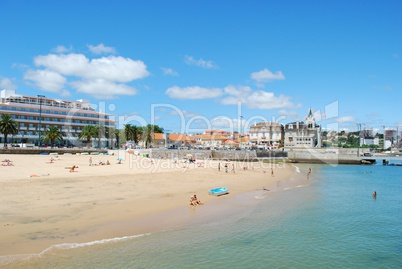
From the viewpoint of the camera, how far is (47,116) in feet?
283

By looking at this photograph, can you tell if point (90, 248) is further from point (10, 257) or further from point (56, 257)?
point (10, 257)

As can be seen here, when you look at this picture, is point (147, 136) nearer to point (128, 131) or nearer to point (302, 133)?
point (128, 131)

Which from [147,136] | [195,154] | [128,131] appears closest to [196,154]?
[195,154]

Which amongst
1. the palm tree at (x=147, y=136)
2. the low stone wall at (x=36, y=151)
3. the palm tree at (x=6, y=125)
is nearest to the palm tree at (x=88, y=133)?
the low stone wall at (x=36, y=151)

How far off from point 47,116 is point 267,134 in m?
86.8

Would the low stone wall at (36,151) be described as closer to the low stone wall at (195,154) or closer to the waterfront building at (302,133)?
the low stone wall at (195,154)

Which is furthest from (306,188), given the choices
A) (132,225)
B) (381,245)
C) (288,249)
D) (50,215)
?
(50,215)

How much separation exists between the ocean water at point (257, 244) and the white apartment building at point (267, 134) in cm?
10982

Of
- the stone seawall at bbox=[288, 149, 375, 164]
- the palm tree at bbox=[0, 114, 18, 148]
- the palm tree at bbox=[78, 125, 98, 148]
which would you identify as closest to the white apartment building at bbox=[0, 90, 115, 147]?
the palm tree at bbox=[78, 125, 98, 148]

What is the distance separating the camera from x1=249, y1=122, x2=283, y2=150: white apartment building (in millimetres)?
133750

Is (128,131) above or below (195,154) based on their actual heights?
above

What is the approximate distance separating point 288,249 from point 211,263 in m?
4.33

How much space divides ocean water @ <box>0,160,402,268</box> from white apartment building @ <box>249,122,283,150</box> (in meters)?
110

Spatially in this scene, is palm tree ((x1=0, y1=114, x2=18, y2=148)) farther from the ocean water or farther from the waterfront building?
the waterfront building
